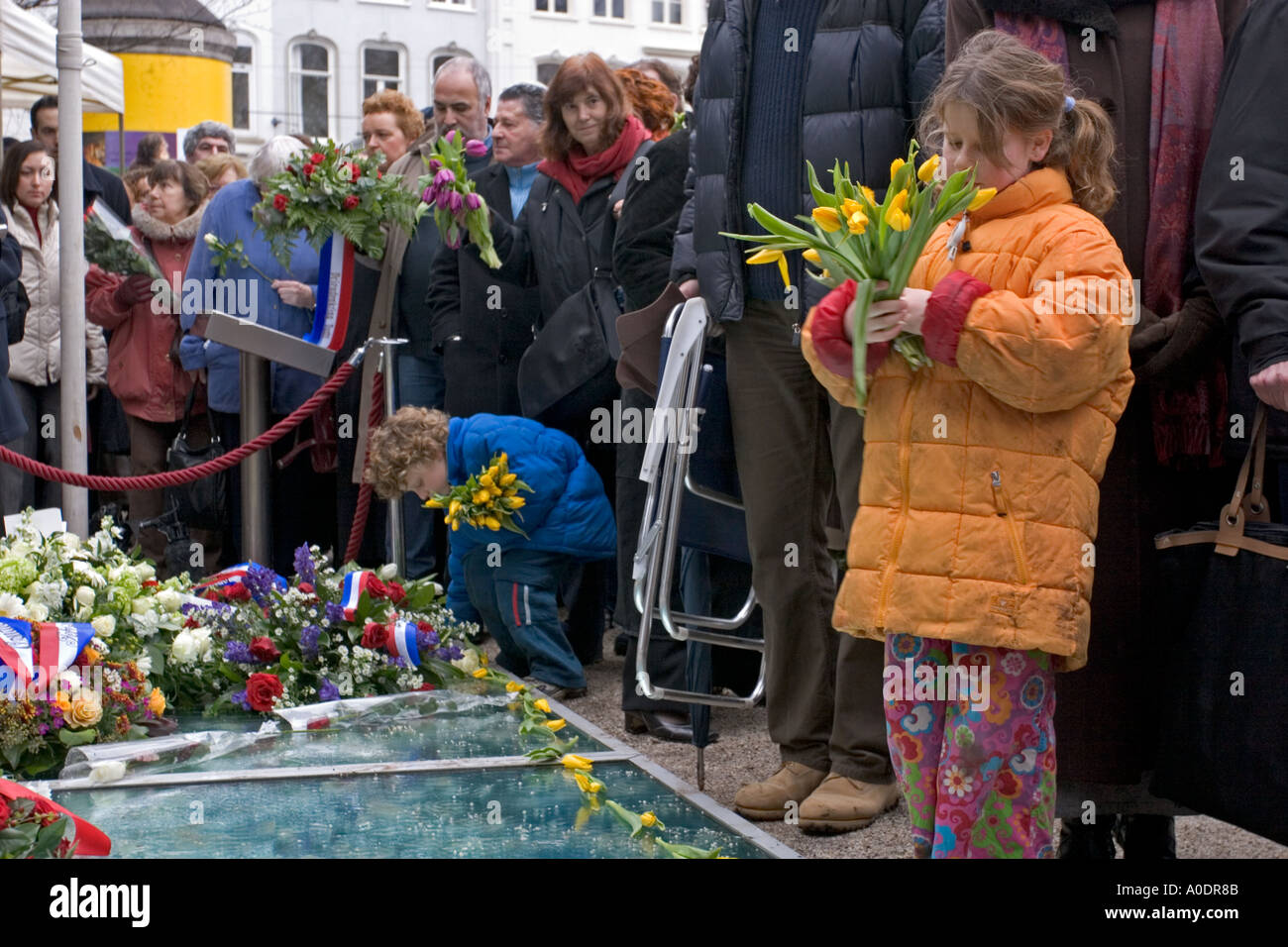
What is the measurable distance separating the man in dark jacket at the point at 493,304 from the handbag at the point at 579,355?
37 centimetres

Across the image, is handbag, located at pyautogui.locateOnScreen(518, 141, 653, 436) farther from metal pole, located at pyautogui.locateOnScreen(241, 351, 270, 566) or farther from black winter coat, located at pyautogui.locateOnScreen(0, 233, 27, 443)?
black winter coat, located at pyautogui.locateOnScreen(0, 233, 27, 443)

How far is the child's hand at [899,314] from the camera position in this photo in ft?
9.94

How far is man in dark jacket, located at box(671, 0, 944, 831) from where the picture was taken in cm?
394

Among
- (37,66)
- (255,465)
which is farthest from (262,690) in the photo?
(37,66)

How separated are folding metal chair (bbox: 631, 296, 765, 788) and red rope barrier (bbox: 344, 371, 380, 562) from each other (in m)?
2.35

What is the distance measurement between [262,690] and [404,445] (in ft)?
3.61

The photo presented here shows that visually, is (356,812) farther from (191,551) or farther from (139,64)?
(139,64)

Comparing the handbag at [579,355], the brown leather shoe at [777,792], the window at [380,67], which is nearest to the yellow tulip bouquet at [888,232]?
the brown leather shoe at [777,792]

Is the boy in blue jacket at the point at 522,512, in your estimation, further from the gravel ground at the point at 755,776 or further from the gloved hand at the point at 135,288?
the gloved hand at the point at 135,288

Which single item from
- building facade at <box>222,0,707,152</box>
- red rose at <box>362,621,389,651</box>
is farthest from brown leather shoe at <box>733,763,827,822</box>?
building facade at <box>222,0,707,152</box>
